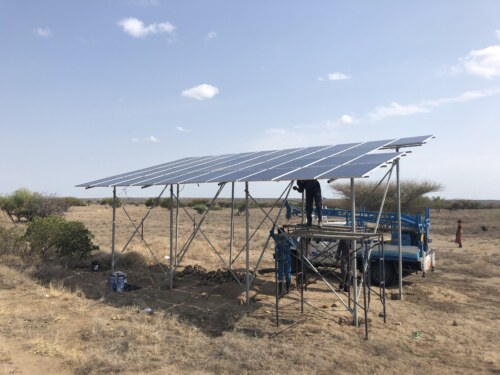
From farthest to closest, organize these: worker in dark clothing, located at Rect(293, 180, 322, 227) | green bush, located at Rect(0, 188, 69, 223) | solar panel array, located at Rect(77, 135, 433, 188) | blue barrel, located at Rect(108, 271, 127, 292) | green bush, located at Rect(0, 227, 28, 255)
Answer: green bush, located at Rect(0, 188, 69, 223), green bush, located at Rect(0, 227, 28, 255), blue barrel, located at Rect(108, 271, 127, 292), worker in dark clothing, located at Rect(293, 180, 322, 227), solar panel array, located at Rect(77, 135, 433, 188)

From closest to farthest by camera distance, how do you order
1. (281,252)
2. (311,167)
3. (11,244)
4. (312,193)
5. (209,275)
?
(311,167)
(312,193)
(281,252)
(209,275)
(11,244)

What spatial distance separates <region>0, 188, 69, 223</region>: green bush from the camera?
35.6 metres

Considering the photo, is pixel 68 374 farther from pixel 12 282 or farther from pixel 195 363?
pixel 12 282

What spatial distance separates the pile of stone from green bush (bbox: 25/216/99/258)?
4547 mm

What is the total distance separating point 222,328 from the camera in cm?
926

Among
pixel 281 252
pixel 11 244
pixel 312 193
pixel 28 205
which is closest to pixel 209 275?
pixel 281 252

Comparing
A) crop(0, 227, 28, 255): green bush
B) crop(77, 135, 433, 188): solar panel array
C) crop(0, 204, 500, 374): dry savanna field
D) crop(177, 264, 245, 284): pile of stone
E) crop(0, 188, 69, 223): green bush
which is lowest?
crop(0, 204, 500, 374): dry savanna field

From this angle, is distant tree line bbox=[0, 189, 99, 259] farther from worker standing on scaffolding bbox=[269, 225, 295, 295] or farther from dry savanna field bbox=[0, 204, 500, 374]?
worker standing on scaffolding bbox=[269, 225, 295, 295]

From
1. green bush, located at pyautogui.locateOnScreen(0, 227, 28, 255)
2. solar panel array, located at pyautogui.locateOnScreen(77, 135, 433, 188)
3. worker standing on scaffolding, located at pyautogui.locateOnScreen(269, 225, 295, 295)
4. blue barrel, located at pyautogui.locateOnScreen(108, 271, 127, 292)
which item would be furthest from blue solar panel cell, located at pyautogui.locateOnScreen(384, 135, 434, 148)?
green bush, located at pyautogui.locateOnScreen(0, 227, 28, 255)

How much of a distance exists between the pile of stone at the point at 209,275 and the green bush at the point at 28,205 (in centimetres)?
2469

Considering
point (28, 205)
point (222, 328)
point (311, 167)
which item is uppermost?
point (311, 167)

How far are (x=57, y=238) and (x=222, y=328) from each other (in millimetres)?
10050

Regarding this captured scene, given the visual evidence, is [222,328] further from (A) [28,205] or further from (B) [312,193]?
(A) [28,205]

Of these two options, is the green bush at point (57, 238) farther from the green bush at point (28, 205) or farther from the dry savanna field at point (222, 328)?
the green bush at point (28, 205)
